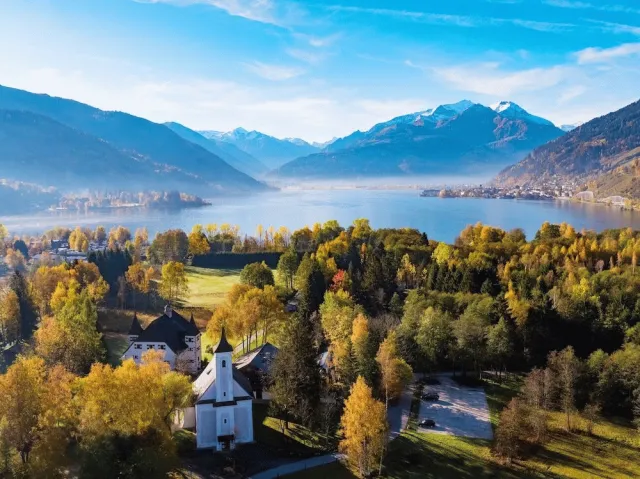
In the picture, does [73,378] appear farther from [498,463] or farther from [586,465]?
[586,465]

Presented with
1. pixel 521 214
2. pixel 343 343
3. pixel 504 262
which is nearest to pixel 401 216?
pixel 521 214

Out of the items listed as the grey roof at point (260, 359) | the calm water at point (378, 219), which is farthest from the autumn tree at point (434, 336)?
the calm water at point (378, 219)

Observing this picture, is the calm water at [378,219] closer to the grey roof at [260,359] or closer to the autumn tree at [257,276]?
the autumn tree at [257,276]

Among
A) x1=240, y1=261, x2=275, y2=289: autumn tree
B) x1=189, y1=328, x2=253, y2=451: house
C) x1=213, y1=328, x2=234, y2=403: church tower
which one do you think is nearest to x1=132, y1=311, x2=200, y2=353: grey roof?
x1=189, y1=328, x2=253, y2=451: house

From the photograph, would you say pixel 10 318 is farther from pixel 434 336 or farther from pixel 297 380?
pixel 434 336

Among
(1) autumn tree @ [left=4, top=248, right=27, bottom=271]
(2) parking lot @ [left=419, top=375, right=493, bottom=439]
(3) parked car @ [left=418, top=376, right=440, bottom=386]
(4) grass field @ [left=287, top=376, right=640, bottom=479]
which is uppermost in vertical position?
(1) autumn tree @ [left=4, top=248, right=27, bottom=271]

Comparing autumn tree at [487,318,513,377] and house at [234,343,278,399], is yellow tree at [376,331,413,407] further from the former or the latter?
autumn tree at [487,318,513,377]
